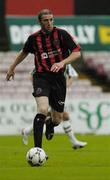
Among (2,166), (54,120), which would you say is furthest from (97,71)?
(2,166)

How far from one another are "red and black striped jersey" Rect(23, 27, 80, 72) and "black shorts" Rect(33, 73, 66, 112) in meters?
0.11

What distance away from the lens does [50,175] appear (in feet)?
28.5

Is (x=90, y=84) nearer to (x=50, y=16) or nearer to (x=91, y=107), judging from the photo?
(x=91, y=107)

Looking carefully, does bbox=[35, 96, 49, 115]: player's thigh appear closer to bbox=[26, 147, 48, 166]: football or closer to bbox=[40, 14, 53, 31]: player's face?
bbox=[26, 147, 48, 166]: football

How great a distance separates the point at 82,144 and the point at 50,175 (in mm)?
4420

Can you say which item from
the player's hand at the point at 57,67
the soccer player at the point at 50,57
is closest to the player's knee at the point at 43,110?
the soccer player at the point at 50,57

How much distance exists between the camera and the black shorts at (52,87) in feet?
34.0

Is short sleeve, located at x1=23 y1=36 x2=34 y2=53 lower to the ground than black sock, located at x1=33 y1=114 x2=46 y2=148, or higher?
higher

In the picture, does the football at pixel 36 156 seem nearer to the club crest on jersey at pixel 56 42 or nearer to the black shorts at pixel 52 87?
the black shorts at pixel 52 87

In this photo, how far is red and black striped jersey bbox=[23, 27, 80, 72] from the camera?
34.4 feet

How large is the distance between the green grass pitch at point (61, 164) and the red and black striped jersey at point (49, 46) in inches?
52.0

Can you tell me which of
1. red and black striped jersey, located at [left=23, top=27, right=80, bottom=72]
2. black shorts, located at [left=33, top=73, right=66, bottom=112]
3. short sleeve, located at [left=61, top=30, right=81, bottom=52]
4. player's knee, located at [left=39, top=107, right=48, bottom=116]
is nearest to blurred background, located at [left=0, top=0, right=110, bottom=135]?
black shorts, located at [left=33, top=73, right=66, bottom=112]

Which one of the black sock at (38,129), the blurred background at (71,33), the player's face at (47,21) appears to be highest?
the player's face at (47,21)

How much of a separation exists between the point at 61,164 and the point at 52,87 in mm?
1247
